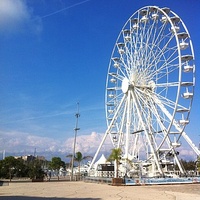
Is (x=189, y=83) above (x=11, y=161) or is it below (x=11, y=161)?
above

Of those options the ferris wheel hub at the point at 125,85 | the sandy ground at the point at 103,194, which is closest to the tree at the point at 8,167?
the ferris wheel hub at the point at 125,85

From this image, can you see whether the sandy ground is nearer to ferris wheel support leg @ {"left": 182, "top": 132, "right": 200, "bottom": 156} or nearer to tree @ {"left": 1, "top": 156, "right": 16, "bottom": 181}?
ferris wheel support leg @ {"left": 182, "top": 132, "right": 200, "bottom": 156}

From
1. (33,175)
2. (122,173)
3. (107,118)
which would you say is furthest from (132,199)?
(33,175)

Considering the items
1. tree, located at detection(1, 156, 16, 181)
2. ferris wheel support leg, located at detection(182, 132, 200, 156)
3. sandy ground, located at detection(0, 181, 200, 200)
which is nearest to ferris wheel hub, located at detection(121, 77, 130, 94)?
ferris wheel support leg, located at detection(182, 132, 200, 156)

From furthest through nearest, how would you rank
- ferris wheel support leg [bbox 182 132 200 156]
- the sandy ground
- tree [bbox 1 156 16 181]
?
tree [bbox 1 156 16 181] → ferris wheel support leg [bbox 182 132 200 156] → the sandy ground

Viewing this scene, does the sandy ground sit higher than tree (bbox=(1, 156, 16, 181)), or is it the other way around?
tree (bbox=(1, 156, 16, 181))

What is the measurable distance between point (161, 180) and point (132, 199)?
58.4ft

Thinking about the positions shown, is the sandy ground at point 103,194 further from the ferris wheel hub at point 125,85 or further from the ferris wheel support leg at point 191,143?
the ferris wheel hub at point 125,85

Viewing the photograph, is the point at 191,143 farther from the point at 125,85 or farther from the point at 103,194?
the point at 103,194

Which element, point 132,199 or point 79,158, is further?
point 79,158

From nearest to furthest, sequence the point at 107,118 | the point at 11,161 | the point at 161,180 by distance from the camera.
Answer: the point at 161,180 → the point at 107,118 → the point at 11,161

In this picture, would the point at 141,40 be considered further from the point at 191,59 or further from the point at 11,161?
the point at 11,161

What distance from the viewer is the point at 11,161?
54188mm

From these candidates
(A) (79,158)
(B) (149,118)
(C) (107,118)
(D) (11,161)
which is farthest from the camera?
(A) (79,158)
